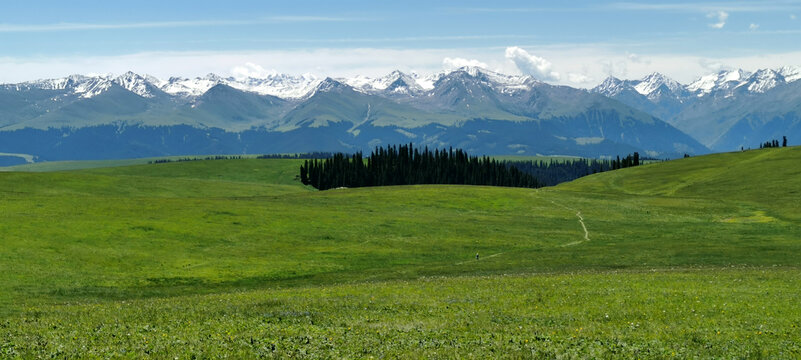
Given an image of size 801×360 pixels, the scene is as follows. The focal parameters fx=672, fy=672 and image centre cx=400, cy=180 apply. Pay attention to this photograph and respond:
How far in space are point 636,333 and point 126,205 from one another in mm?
86795

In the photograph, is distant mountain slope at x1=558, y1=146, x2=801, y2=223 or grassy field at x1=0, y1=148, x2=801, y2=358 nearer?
grassy field at x1=0, y1=148, x2=801, y2=358

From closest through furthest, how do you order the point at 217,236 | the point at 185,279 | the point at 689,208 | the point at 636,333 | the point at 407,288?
the point at 636,333 → the point at 407,288 → the point at 185,279 → the point at 217,236 → the point at 689,208

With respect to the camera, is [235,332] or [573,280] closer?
[235,332]

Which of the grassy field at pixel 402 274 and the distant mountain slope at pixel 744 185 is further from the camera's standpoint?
the distant mountain slope at pixel 744 185

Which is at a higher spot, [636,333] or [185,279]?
[636,333]

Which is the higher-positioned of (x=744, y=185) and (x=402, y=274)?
(x=744, y=185)

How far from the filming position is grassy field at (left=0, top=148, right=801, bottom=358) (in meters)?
26.4

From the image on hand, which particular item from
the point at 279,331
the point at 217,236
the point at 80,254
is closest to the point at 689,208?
the point at 217,236

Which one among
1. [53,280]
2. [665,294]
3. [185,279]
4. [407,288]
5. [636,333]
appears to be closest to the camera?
[636,333]

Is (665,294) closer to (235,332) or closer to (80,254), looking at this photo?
(235,332)

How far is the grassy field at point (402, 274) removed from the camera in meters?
26.4

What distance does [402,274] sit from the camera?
207 ft

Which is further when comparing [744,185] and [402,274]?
[744,185]

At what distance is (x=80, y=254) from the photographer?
216ft
